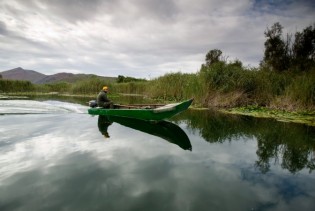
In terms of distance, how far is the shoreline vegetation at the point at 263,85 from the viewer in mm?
12688

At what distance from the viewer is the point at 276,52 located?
27141mm

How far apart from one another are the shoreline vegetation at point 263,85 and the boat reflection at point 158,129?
17.1ft

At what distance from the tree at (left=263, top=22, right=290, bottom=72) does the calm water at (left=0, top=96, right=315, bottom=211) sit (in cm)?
1898

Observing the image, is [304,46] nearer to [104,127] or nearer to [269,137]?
[269,137]

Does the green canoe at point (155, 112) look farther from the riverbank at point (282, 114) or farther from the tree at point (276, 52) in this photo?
the tree at point (276, 52)

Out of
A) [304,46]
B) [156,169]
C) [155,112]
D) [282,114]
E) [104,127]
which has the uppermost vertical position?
[304,46]

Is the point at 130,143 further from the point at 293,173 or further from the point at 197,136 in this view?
the point at 293,173

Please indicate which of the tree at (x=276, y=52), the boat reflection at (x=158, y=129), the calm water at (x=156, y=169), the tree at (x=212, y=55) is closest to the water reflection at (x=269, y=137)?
the calm water at (x=156, y=169)

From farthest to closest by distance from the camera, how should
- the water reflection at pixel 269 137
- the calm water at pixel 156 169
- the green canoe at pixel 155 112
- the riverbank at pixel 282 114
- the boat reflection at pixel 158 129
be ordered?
the riverbank at pixel 282 114 < the green canoe at pixel 155 112 < the boat reflection at pixel 158 129 < the water reflection at pixel 269 137 < the calm water at pixel 156 169

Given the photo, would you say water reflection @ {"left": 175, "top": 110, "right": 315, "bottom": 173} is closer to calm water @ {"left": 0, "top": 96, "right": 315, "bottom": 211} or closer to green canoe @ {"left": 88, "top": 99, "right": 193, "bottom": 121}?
calm water @ {"left": 0, "top": 96, "right": 315, "bottom": 211}

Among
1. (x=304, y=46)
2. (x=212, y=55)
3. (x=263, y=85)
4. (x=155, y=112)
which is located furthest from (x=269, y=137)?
(x=212, y=55)

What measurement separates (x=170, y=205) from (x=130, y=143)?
13.5ft

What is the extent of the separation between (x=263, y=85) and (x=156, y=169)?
1249 cm

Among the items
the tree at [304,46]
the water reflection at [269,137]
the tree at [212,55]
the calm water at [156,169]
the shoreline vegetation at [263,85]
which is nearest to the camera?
the calm water at [156,169]
